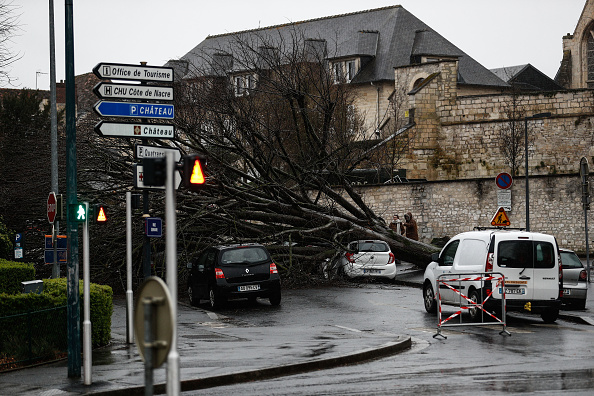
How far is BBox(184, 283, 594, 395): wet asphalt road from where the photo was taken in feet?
32.6

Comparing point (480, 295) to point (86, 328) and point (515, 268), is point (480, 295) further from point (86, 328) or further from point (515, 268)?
point (86, 328)

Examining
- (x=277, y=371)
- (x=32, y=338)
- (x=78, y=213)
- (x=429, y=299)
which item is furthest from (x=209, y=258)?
(x=78, y=213)

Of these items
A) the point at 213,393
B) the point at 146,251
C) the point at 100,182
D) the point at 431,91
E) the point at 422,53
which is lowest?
the point at 213,393

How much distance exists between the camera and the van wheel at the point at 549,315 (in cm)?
1758

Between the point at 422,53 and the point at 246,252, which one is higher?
the point at 422,53

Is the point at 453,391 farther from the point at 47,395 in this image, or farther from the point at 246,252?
the point at 246,252

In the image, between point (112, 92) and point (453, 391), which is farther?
point (112, 92)

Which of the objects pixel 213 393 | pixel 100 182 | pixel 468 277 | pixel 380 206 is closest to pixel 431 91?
pixel 380 206

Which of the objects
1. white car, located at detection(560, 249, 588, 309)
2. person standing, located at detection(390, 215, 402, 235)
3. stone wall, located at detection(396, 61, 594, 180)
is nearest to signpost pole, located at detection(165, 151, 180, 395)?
white car, located at detection(560, 249, 588, 309)

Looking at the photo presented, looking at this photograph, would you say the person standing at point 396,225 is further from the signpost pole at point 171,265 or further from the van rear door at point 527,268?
the signpost pole at point 171,265

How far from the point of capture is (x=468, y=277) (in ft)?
57.8

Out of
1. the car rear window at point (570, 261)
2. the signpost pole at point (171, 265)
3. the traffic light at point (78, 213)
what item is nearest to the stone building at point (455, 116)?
→ the car rear window at point (570, 261)

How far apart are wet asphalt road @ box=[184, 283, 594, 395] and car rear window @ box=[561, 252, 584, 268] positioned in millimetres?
2063

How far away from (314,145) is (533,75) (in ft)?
186
